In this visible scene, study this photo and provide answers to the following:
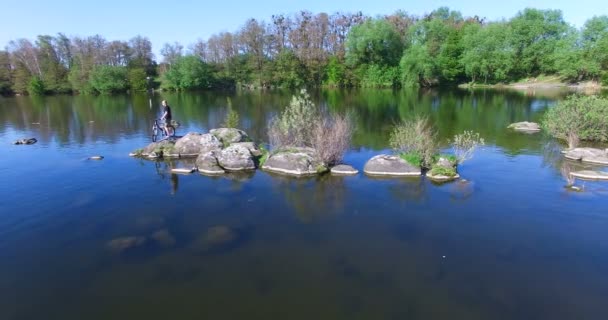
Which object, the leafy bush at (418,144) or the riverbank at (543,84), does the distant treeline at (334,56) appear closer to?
the riverbank at (543,84)

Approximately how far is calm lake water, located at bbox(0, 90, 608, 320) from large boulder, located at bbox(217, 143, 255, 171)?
125 cm

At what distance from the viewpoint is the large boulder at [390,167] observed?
18.9 metres

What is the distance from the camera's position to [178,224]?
13703mm

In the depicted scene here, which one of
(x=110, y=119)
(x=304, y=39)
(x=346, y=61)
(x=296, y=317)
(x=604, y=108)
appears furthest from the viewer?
(x=304, y=39)

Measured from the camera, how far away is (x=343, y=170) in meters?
19.6

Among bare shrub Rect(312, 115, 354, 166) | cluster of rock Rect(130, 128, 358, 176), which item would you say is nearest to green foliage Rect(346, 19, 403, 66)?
cluster of rock Rect(130, 128, 358, 176)

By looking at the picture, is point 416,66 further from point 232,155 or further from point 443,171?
point 232,155

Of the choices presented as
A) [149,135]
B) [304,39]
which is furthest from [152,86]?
[149,135]

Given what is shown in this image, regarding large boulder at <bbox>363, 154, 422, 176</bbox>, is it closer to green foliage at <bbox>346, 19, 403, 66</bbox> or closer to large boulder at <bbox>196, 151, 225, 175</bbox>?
large boulder at <bbox>196, 151, 225, 175</bbox>

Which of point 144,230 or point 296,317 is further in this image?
point 144,230

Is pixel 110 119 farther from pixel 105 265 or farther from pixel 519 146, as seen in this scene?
pixel 519 146

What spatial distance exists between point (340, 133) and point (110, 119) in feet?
106

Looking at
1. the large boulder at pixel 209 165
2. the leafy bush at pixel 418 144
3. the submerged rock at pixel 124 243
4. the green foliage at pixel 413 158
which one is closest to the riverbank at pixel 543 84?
the leafy bush at pixel 418 144

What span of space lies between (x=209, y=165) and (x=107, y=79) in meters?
79.5
